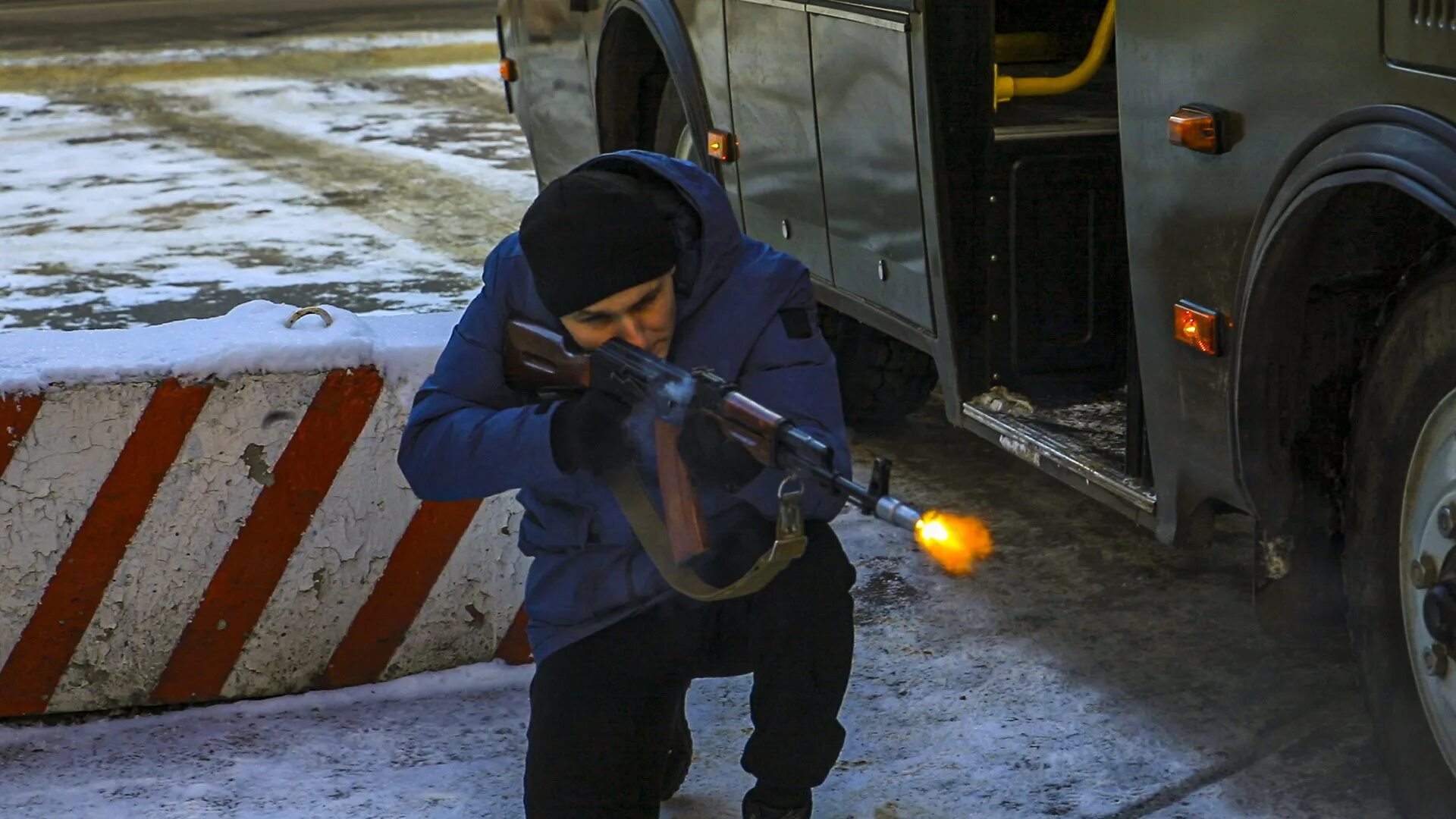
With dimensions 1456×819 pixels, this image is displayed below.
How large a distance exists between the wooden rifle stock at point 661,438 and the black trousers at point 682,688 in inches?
7.2

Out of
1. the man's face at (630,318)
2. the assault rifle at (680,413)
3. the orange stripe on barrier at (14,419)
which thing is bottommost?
the orange stripe on barrier at (14,419)

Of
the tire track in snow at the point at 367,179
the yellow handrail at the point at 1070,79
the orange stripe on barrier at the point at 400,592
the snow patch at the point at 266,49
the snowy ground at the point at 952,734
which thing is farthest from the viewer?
the snow patch at the point at 266,49

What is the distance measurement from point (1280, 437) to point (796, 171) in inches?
73.3

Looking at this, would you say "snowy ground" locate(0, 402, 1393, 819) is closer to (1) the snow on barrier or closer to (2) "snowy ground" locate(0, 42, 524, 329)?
(1) the snow on barrier

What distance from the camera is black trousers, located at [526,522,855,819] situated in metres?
2.74

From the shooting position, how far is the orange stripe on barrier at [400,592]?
3760 mm

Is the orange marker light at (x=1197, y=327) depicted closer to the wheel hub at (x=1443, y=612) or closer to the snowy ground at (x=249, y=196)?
the wheel hub at (x=1443, y=612)

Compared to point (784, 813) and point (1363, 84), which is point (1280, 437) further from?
point (784, 813)

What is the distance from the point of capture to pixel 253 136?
12383 mm

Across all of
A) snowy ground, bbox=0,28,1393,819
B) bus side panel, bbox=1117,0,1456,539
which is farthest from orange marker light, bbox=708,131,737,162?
bus side panel, bbox=1117,0,1456,539

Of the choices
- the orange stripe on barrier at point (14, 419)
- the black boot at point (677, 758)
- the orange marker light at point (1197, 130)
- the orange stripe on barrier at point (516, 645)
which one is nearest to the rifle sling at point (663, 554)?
the black boot at point (677, 758)

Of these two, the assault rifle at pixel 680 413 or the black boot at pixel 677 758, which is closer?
the assault rifle at pixel 680 413

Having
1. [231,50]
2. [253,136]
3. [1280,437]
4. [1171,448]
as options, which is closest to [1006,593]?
[1171,448]

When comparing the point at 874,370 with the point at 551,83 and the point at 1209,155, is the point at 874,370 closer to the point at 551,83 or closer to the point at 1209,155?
the point at 551,83
